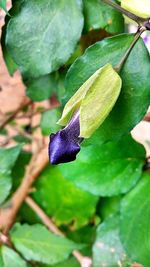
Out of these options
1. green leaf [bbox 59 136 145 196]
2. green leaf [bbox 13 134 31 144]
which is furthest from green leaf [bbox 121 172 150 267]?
green leaf [bbox 13 134 31 144]

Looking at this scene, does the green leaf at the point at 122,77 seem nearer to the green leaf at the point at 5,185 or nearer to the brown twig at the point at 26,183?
the green leaf at the point at 5,185

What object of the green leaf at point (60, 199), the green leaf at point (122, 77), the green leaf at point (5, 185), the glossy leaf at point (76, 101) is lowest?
the green leaf at point (60, 199)

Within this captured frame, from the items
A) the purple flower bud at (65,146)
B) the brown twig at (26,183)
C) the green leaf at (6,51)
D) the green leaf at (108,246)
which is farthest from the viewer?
the brown twig at (26,183)

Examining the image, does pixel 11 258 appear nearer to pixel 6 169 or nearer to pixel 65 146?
pixel 6 169

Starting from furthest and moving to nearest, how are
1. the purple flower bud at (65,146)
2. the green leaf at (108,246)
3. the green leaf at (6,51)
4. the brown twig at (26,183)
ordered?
the brown twig at (26,183) → the green leaf at (108,246) → the green leaf at (6,51) → the purple flower bud at (65,146)

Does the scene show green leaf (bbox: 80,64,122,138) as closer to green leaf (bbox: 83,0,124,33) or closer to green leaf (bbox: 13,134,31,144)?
green leaf (bbox: 83,0,124,33)

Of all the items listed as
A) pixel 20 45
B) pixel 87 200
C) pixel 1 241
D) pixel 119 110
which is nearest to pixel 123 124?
pixel 119 110

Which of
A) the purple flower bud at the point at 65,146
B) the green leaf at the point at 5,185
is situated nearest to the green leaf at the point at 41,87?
the green leaf at the point at 5,185
